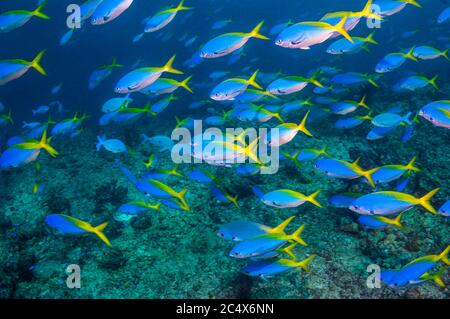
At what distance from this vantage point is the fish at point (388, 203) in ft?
10.4

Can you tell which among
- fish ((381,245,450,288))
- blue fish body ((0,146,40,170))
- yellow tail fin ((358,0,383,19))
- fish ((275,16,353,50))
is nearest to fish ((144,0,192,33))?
fish ((275,16,353,50))

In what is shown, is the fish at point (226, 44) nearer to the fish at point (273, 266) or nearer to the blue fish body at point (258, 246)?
the blue fish body at point (258, 246)

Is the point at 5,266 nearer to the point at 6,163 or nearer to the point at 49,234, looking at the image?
the point at 49,234

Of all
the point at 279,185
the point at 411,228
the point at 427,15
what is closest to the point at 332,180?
the point at 279,185

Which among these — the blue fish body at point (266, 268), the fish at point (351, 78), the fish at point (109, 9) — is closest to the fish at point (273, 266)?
the blue fish body at point (266, 268)

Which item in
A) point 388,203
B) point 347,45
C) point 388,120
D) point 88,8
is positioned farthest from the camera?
point 347,45

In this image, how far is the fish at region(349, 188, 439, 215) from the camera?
318 cm

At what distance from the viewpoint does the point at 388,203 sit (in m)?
3.22

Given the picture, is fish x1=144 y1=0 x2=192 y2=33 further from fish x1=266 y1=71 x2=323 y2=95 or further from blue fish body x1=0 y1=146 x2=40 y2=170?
blue fish body x1=0 y1=146 x2=40 y2=170

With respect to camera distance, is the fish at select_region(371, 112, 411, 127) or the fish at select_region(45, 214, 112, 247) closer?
the fish at select_region(45, 214, 112, 247)

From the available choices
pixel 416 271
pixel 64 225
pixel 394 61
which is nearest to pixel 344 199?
pixel 416 271

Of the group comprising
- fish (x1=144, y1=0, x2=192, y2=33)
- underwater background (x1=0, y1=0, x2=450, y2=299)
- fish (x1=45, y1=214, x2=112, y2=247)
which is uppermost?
fish (x1=144, y1=0, x2=192, y2=33)

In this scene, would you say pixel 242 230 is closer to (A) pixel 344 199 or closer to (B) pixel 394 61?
(A) pixel 344 199

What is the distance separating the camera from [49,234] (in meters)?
4.98
